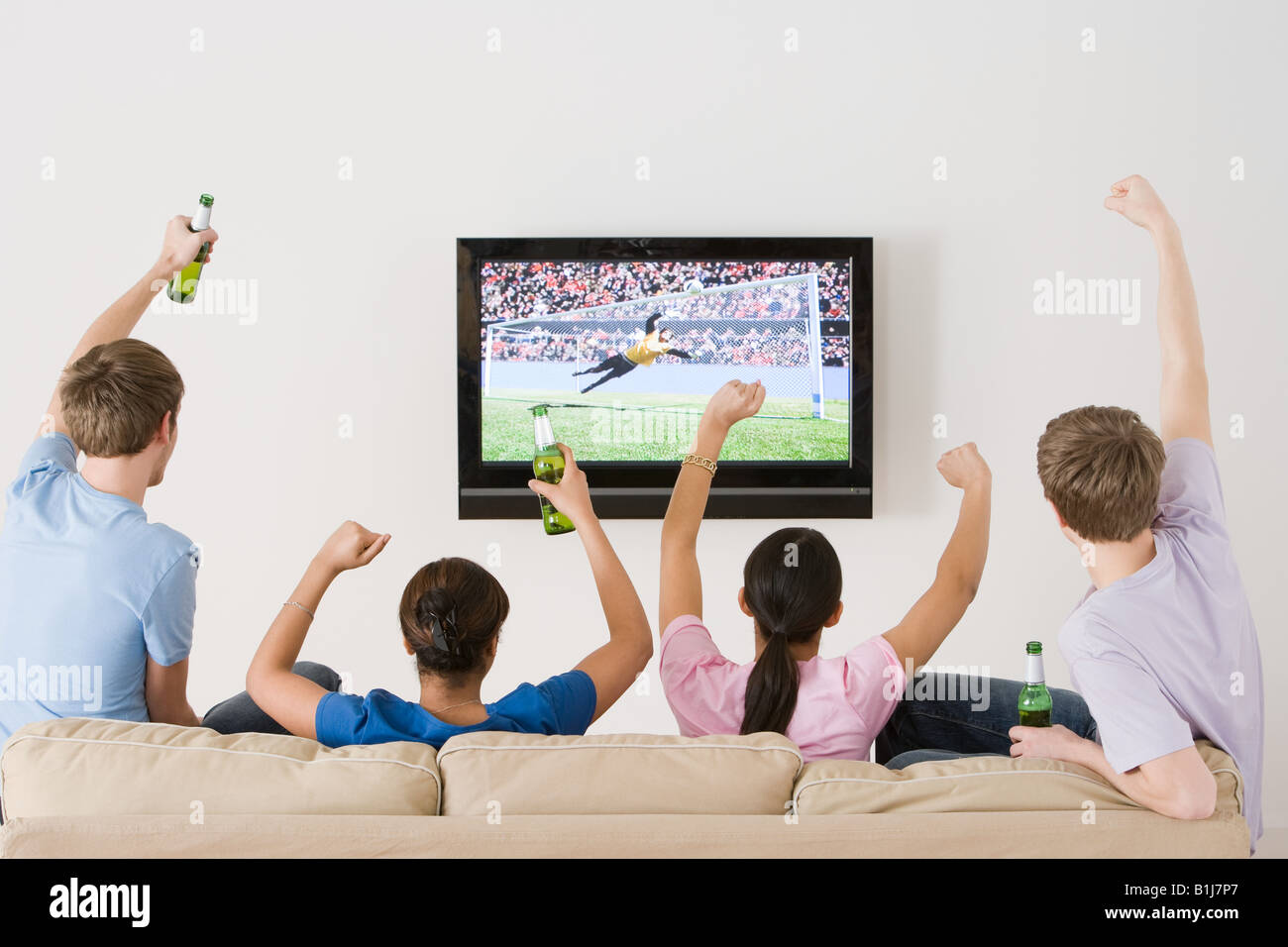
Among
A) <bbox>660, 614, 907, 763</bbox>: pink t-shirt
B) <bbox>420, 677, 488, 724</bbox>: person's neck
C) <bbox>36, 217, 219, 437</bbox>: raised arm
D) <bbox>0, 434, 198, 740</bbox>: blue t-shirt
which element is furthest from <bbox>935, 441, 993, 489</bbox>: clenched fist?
<bbox>36, 217, 219, 437</bbox>: raised arm

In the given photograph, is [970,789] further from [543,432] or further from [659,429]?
[659,429]

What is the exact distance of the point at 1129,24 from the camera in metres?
4.07

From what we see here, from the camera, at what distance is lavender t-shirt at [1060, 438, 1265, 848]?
166cm

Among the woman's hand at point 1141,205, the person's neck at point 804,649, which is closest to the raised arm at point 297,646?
the person's neck at point 804,649

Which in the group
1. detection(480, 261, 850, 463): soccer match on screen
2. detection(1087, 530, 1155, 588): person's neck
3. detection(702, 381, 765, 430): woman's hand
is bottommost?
detection(1087, 530, 1155, 588): person's neck

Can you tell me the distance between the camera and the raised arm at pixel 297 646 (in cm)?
193

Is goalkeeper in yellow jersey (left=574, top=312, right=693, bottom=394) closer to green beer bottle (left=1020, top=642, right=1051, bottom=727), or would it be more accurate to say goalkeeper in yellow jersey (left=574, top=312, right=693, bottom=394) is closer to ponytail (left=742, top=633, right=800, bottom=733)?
green beer bottle (left=1020, top=642, right=1051, bottom=727)

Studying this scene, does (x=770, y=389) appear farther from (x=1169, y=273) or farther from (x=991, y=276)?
(x=1169, y=273)

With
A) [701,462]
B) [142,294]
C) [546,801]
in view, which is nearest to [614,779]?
[546,801]

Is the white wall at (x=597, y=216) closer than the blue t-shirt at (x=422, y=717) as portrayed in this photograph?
No

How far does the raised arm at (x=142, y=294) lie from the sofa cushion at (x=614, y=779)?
1325 mm

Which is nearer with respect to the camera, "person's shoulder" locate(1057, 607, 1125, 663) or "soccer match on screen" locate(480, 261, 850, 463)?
"person's shoulder" locate(1057, 607, 1125, 663)

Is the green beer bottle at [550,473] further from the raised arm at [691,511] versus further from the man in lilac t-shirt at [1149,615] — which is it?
the man in lilac t-shirt at [1149,615]
